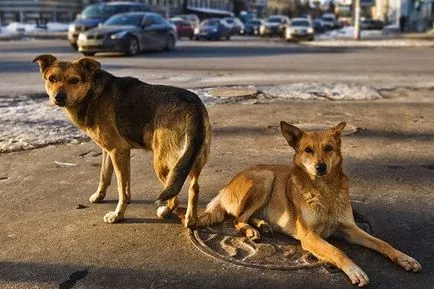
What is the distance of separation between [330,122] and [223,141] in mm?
1971

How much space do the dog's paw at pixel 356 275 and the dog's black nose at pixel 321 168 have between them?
2.15ft

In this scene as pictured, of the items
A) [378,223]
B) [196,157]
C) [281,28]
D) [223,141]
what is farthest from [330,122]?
[281,28]

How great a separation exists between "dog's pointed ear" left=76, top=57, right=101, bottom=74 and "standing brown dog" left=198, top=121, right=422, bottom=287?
1.56m

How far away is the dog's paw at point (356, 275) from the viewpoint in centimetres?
340

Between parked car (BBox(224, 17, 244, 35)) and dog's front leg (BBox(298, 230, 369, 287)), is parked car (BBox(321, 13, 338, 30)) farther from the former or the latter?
dog's front leg (BBox(298, 230, 369, 287))

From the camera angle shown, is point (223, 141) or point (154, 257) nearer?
point (154, 257)

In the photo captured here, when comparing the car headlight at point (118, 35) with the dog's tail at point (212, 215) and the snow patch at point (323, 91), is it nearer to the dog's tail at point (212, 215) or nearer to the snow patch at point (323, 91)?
the snow patch at point (323, 91)

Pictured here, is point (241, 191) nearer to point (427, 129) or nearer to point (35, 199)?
point (35, 199)

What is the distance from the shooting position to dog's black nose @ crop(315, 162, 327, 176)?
3.73 meters

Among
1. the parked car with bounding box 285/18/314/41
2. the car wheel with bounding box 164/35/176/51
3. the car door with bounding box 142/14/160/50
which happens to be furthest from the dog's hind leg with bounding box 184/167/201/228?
the parked car with bounding box 285/18/314/41

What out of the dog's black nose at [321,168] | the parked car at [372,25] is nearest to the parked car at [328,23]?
the parked car at [372,25]

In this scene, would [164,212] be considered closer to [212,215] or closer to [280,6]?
[212,215]

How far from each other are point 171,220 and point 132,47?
16477 mm

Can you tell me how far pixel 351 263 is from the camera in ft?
11.5
